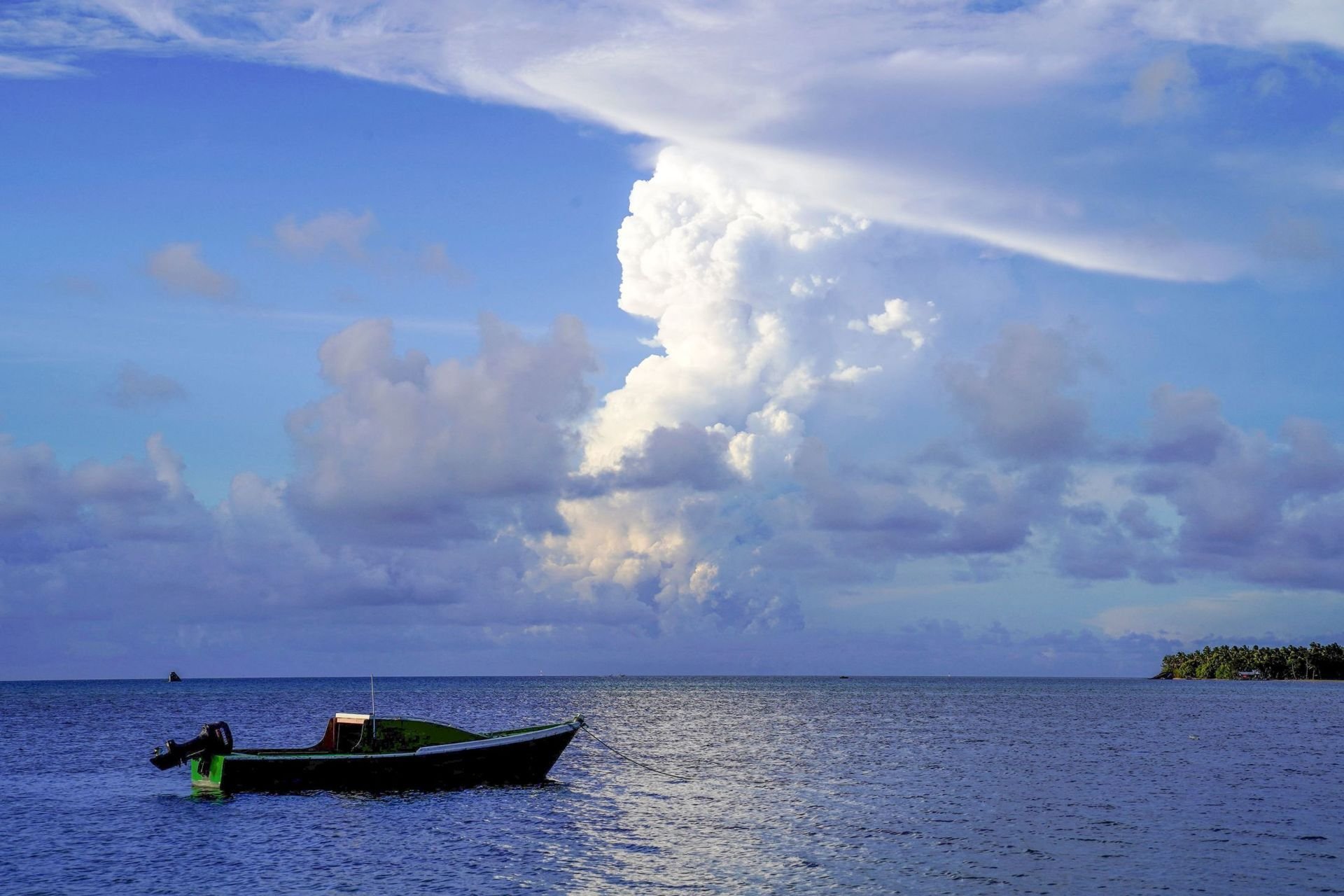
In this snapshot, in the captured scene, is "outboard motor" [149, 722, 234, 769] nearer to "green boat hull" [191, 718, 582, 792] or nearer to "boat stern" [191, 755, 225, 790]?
"boat stern" [191, 755, 225, 790]

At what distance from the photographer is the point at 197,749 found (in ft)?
203

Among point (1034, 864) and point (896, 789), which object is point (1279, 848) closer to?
point (1034, 864)

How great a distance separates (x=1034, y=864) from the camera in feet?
136

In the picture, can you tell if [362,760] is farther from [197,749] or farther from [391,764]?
[197,749]

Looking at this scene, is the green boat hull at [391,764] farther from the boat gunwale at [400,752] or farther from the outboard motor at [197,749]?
the outboard motor at [197,749]

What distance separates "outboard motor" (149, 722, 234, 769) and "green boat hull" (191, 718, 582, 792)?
1.52 feet

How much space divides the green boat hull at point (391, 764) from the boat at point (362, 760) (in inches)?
1.5

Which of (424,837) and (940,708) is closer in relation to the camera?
(424,837)

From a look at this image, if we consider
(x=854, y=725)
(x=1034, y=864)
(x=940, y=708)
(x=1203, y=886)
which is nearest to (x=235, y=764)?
(x=1034, y=864)

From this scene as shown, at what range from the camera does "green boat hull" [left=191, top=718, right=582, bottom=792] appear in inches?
2381

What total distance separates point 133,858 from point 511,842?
48.1 feet

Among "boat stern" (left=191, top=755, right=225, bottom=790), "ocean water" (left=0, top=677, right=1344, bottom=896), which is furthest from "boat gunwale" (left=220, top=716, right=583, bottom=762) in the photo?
"ocean water" (left=0, top=677, right=1344, bottom=896)

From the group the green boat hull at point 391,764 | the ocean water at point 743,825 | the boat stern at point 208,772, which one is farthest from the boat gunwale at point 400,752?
the ocean water at point 743,825

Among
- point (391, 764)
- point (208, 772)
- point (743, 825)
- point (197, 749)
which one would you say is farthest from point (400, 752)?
point (743, 825)
